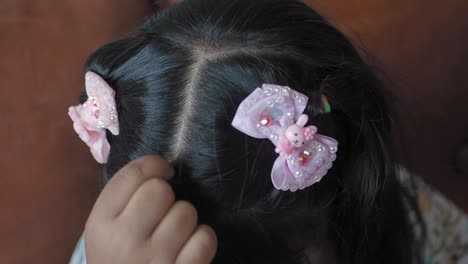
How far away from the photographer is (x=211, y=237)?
0.50m

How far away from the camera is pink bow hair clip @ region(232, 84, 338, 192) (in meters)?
0.51

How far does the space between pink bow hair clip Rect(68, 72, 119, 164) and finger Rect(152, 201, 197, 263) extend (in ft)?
0.50

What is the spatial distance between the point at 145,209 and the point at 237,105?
0.50 feet

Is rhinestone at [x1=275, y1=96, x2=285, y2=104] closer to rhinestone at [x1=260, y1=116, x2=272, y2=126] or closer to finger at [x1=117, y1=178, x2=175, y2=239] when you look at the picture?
rhinestone at [x1=260, y1=116, x2=272, y2=126]

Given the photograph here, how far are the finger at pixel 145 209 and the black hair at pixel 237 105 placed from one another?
82mm

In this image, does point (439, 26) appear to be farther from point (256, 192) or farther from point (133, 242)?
point (133, 242)

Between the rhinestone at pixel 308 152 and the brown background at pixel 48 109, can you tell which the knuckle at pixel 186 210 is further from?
the brown background at pixel 48 109

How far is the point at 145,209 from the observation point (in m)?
0.48

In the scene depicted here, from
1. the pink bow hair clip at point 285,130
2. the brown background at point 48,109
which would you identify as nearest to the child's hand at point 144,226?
the pink bow hair clip at point 285,130

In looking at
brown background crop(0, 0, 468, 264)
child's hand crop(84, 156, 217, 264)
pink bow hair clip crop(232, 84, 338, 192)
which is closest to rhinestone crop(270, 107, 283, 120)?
pink bow hair clip crop(232, 84, 338, 192)

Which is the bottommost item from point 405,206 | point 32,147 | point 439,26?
point 405,206

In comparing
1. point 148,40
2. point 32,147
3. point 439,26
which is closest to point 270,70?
point 148,40

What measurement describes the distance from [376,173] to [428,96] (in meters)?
0.72

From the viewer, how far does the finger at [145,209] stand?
48 centimetres
